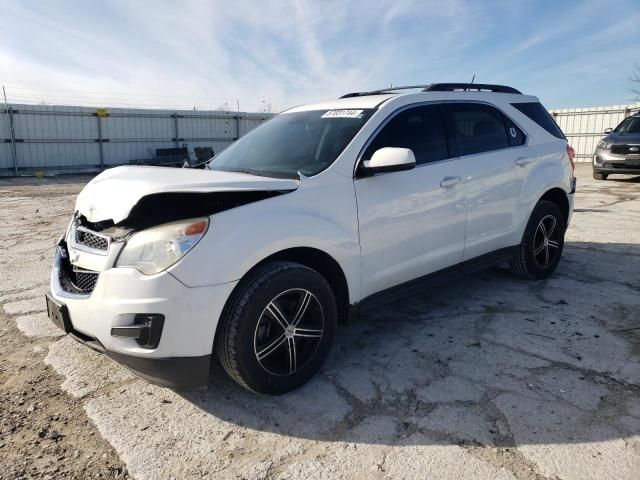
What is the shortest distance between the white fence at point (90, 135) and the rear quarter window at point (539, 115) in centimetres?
1726

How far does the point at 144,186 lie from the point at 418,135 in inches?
78.8

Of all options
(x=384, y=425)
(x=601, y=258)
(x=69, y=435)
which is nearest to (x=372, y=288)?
(x=384, y=425)

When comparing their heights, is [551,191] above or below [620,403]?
above

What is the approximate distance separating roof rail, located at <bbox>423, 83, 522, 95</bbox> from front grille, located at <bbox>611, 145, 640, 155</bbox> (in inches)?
383

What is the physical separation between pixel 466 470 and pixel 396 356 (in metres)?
1.15

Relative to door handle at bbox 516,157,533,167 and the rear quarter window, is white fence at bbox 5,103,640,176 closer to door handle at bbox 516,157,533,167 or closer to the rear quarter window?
the rear quarter window

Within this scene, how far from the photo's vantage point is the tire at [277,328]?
2.54m

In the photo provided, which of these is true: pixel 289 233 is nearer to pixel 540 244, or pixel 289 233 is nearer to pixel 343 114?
pixel 343 114

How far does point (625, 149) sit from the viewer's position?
12.6 m

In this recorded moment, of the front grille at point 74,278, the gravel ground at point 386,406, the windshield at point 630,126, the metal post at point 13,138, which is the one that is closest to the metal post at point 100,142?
the metal post at point 13,138

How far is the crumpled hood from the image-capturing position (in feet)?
8.22

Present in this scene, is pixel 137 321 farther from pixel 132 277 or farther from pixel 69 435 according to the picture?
pixel 69 435

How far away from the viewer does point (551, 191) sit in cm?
480

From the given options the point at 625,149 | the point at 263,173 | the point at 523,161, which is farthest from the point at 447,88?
the point at 625,149
